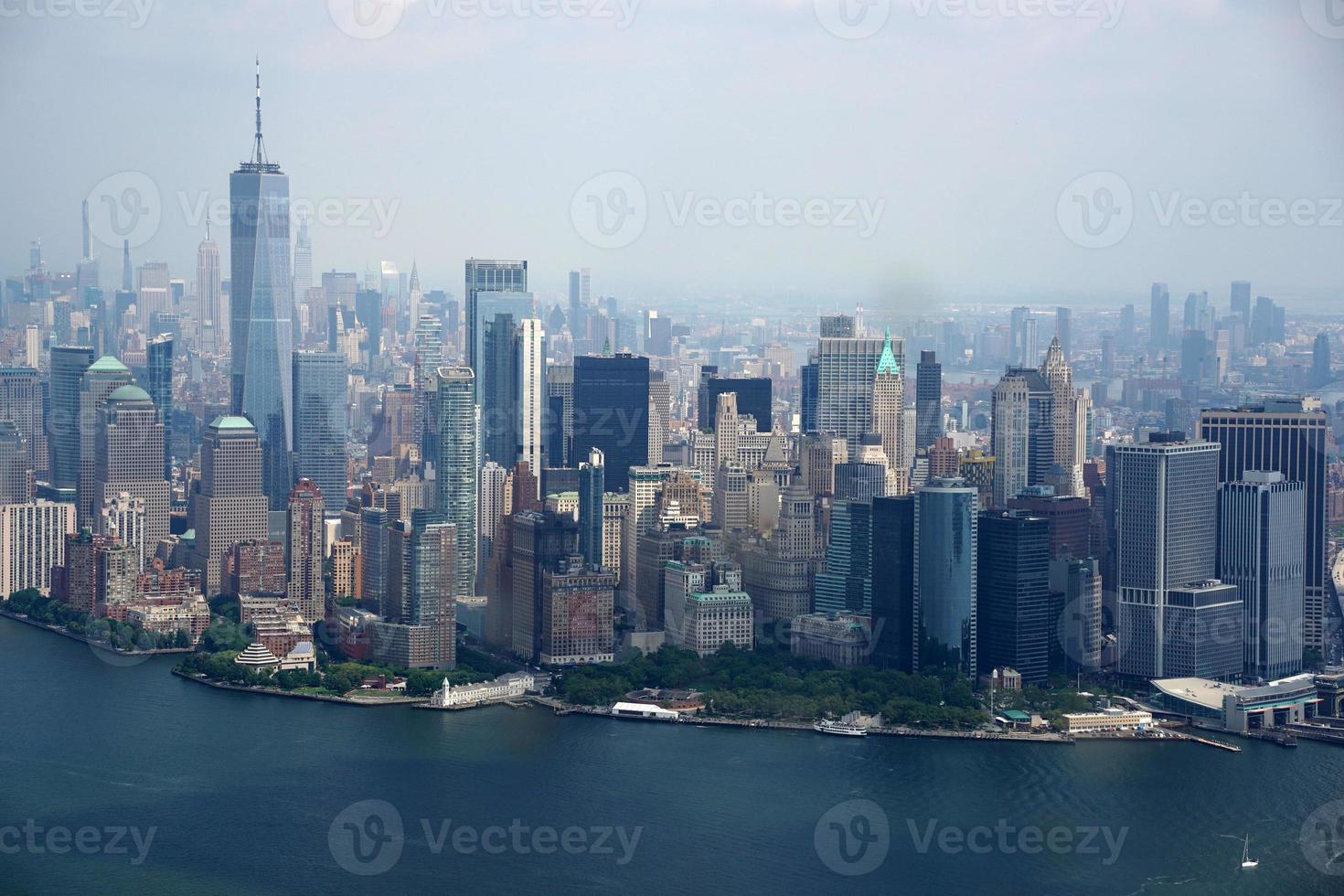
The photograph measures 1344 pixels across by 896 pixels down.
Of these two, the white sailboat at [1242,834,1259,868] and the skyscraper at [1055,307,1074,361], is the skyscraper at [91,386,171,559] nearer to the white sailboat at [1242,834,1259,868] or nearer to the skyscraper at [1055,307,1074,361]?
the skyscraper at [1055,307,1074,361]

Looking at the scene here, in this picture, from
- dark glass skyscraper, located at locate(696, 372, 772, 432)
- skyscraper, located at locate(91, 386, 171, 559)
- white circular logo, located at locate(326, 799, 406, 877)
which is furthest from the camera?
dark glass skyscraper, located at locate(696, 372, 772, 432)

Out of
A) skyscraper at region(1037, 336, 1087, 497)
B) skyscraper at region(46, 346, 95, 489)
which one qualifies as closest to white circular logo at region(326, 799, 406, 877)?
skyscraper at region(1037, 336, 1087, 497)

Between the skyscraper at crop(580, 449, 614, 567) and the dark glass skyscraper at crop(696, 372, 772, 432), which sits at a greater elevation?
the dark glass skyscraper at crop(696, 372, 772, 432)

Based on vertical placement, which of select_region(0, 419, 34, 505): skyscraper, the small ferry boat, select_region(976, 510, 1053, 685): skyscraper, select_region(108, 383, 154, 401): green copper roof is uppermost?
select_region(108, 383, 154, 401): green copper roof

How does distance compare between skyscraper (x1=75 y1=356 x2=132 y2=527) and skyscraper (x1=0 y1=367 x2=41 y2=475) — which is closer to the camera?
skyscraper (x1=75 y1=356 x2=132 y2=527)

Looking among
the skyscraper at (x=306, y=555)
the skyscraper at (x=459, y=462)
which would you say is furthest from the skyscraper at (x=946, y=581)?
the skyscraper at (x=306, y=555)

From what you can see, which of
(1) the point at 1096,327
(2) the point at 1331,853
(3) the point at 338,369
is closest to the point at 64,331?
(3) the point at 338,369

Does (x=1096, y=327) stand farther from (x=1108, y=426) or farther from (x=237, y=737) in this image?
(x=237, y=737)
